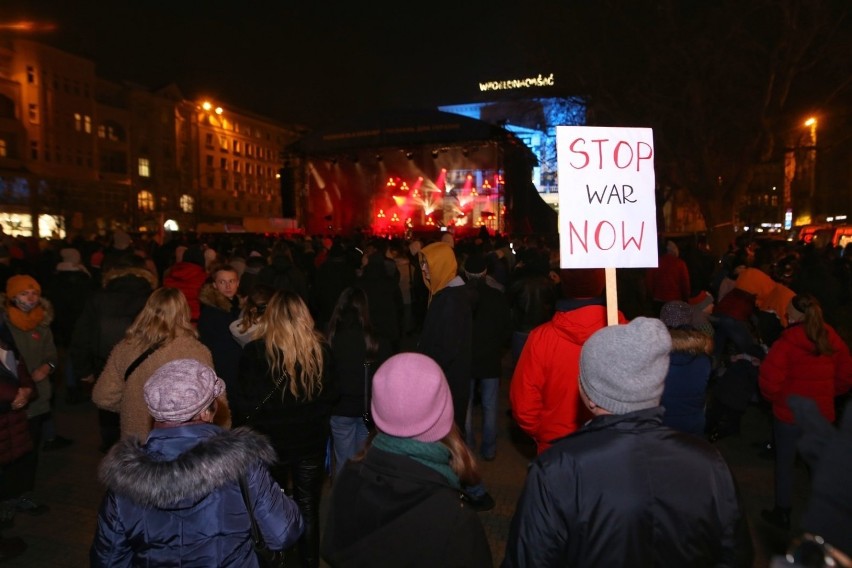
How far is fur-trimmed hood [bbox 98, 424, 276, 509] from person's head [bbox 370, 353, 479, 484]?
561 millimetres

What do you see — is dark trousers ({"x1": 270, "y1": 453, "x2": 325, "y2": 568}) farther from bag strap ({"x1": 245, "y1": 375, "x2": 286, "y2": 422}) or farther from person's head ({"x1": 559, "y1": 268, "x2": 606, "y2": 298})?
person's head ({"x1": 559, "y1": 268, "x2": 606, "y2": 298})

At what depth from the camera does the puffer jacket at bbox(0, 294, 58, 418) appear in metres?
5.47

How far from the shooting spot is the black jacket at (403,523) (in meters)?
2.03

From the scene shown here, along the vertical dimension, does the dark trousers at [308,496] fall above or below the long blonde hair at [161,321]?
below

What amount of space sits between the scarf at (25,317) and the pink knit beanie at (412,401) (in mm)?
4699

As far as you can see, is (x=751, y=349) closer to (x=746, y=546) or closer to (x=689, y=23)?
(x=746, y=546)

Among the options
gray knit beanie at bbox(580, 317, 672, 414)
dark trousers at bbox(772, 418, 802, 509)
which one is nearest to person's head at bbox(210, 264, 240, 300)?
gray knit beanie at bbox(580, 317, 672, 414)

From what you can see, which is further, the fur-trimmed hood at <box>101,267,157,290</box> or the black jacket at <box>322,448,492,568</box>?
the fur-trimmed hood at <box>101,267,157,290</box>

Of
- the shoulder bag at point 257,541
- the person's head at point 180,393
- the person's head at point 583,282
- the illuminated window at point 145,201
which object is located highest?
the illuminated window at point 145,201

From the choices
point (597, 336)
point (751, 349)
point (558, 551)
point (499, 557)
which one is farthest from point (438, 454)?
point (751, 349)


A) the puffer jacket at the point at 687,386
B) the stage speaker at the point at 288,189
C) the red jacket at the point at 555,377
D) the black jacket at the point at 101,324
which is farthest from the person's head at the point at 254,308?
the stage speaker at the point at 288,189

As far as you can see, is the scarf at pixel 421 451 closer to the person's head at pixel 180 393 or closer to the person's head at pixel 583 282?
the person's head at pixel 180 393

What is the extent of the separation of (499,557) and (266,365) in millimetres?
2175

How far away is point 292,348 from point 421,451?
6.27 feet
